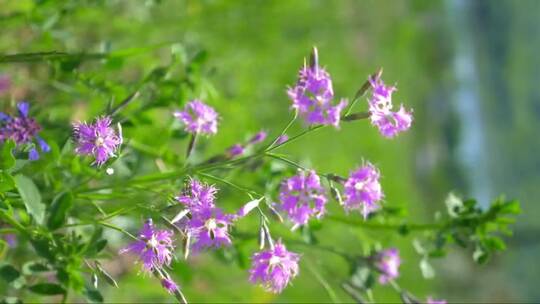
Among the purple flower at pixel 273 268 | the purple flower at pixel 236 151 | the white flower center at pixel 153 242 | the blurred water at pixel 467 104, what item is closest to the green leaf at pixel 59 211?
the white flower center at pixel 153 242

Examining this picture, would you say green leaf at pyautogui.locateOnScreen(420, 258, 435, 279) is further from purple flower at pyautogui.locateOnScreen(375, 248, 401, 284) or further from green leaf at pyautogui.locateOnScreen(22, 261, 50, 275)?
green leaf at pyautogui.locateOnScreen(22, 261, 50, 275)

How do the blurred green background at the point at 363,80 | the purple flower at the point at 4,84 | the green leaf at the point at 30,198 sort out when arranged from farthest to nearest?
the blurred green background at the point at 363,80 < the purple flower at the point at 4,84 < the green leaf at the point at 30,198

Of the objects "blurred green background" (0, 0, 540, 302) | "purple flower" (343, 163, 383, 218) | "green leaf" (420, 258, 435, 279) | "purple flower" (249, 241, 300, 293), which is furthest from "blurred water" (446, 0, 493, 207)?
"purple flower" (249, 241, 300, 293)

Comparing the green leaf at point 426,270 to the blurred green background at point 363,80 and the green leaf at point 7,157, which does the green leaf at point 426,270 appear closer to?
the blurred green background at point 363,80

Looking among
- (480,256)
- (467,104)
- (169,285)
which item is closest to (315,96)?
(169,285)

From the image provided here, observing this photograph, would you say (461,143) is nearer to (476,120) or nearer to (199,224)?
(476,120)
